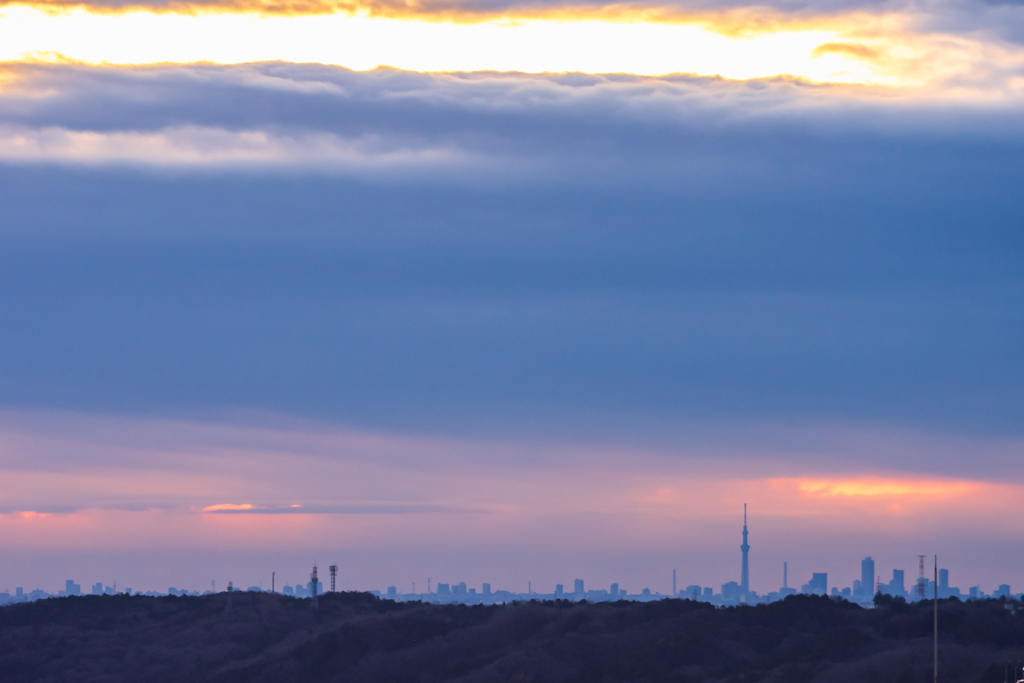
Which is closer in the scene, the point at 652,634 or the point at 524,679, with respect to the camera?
the point at 524,679

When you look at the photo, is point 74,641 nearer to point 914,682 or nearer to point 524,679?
point 524,679

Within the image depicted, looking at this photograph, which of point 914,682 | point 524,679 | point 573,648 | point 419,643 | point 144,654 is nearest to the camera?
point 914,682

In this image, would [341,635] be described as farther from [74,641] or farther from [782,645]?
[782,645]

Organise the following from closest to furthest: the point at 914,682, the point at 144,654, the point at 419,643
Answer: the point at 914,682
the point at 419,643
the point at 144,654

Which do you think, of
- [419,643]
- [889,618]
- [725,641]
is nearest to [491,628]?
[419,643]

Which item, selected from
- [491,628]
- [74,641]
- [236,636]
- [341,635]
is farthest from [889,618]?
[74,641]

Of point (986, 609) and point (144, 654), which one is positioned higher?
point (986, 609)
